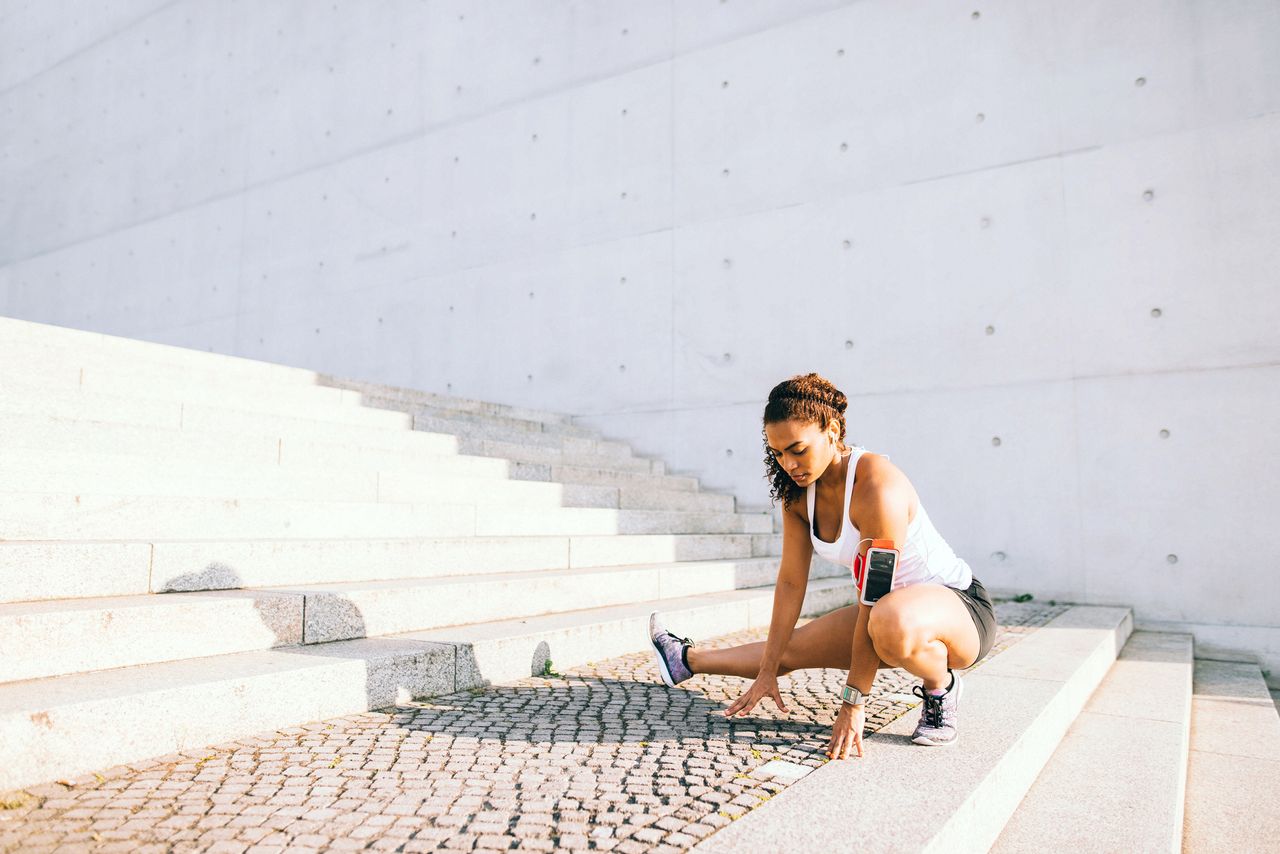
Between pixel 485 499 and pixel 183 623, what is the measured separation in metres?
2.71

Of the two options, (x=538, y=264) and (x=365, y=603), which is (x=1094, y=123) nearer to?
(x=538, y=264)

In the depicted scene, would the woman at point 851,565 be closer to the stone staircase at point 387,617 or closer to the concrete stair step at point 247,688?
the stone staircase at point 387,617

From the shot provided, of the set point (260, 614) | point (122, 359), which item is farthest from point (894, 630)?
point (122, 359)

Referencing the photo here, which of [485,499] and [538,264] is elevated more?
[538,264]

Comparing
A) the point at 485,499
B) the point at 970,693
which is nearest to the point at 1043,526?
the point at 970,693

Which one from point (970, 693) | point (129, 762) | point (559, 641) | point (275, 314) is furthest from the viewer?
point (275, 314)

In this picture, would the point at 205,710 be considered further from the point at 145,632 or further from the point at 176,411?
the point at 176,411

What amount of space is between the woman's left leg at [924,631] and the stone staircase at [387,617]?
24cm

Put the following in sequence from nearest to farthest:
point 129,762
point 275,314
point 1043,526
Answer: point 129,762 → point 1043,526 → point 275,314

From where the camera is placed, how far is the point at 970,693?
3.24 m

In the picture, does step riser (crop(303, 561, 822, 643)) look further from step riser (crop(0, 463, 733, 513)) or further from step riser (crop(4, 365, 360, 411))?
A: step riser (crop(4, 365, 360, 411))

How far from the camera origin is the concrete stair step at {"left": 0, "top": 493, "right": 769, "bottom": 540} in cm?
303

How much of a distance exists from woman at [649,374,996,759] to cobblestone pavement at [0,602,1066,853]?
9.6 inches

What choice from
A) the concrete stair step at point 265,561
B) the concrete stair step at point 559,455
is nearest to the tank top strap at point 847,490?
the concrete stair step at point 265,561
